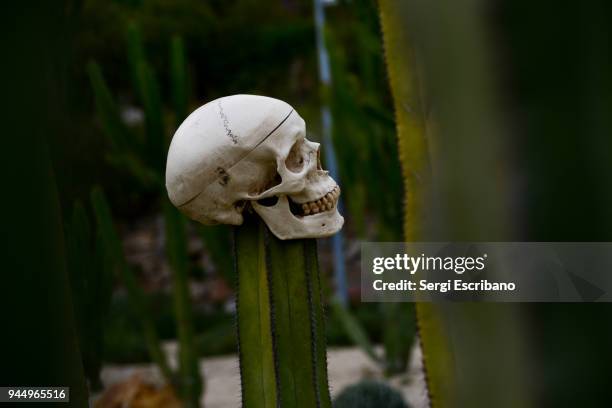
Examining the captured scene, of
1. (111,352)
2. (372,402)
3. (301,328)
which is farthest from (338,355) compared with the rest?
(301,328)

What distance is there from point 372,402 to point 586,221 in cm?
167

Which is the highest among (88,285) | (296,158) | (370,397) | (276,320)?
(296,158)

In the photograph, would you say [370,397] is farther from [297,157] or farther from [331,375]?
[297,157]

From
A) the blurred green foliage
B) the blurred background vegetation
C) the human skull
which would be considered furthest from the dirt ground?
the human skull

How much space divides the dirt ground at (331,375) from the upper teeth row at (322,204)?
1.76 metres

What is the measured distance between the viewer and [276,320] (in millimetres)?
1227

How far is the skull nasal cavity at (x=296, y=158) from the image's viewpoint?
1.27 m

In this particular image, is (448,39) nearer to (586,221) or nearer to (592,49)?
(592,49)

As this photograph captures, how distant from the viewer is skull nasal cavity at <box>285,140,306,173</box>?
1.27m

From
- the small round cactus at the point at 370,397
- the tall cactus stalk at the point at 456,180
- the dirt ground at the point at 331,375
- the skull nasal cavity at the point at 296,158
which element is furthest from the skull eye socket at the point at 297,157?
the dirt ground at the point at 331,375

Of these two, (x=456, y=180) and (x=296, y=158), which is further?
(x=296, y=158)
